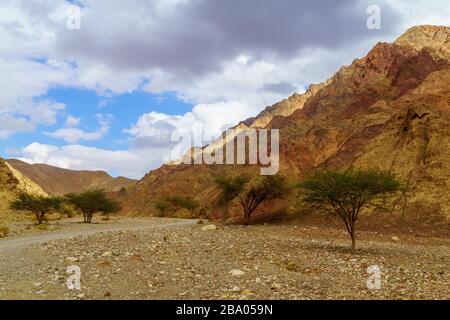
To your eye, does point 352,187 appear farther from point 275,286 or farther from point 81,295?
point 81,295

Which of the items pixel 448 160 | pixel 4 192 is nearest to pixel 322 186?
pixel 448 160

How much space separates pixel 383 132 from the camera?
50969 mm

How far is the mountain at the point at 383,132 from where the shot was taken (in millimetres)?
38406

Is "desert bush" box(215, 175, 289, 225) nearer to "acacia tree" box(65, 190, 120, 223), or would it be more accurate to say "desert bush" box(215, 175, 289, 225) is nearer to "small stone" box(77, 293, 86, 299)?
"acacia tree" box(65, 190, 120, 223)

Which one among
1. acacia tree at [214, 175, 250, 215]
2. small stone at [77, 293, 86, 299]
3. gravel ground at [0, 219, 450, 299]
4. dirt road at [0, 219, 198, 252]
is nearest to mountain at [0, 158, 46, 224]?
dirt road at [0, 219, 198, 252]

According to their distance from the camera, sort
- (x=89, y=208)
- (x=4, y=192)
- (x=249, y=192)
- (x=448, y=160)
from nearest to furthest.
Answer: (x=448, y=160) < (x=249, y=192) < (x=89, y=208) < (x=4, y=192)

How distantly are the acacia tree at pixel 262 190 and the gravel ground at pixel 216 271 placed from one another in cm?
2136

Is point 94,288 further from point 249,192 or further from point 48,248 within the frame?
point 249,192

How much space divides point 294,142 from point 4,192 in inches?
1918

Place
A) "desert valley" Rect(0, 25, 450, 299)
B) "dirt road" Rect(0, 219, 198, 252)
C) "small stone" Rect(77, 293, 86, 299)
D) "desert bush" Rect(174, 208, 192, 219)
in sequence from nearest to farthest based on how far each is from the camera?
1. "small stone" Rect(77, 293, 86, 299)
2. "desert valley" Rect(0, 25, 450, 299)
3. "dirt road" Rect(0, 219, 198, 252)
4. "desert bush" Rect(174, 208, 192, 219)

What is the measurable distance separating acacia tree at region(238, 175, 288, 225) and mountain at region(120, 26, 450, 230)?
268 centimetres

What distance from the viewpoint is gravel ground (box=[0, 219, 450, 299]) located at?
11422mm

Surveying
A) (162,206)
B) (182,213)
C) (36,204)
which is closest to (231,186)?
(36,204)

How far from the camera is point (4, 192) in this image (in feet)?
230
